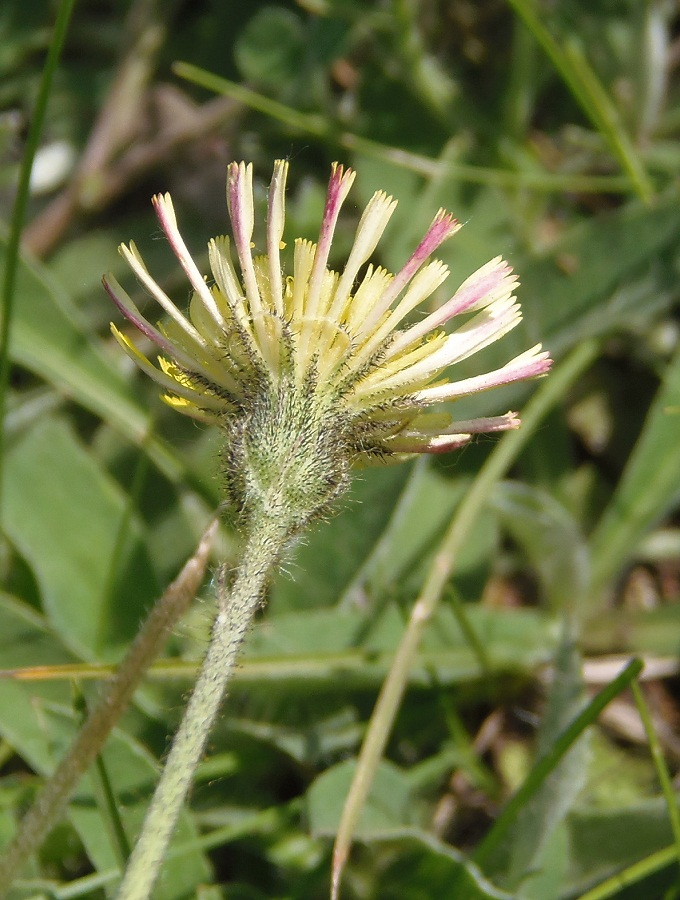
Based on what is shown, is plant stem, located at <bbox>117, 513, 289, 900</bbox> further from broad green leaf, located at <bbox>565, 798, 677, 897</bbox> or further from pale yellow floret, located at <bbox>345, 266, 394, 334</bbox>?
broad green leaf, located at <bbox>565, 798, 677, 897</bbox>

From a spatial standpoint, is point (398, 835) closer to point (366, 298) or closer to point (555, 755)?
point (555, 755)

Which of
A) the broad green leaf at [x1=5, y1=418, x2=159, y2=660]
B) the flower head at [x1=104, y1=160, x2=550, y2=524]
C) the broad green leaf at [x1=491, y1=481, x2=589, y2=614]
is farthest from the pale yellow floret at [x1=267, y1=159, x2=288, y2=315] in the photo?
the broad green leaf at [x1=491, y1=481, x2=589, y2=614]

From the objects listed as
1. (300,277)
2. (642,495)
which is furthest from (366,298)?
(642,495)

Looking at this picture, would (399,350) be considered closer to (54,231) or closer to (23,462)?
(23,462)

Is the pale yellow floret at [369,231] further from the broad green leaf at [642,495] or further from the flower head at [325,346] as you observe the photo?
the broad green leaf at [642,495]

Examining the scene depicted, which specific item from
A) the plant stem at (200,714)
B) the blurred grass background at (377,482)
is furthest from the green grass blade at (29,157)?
the plant stem at (200,714)

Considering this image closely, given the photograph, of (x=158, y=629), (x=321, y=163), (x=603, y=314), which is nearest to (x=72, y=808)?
(x=158, y=629)

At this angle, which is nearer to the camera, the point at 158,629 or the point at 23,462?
the point at 158,629
